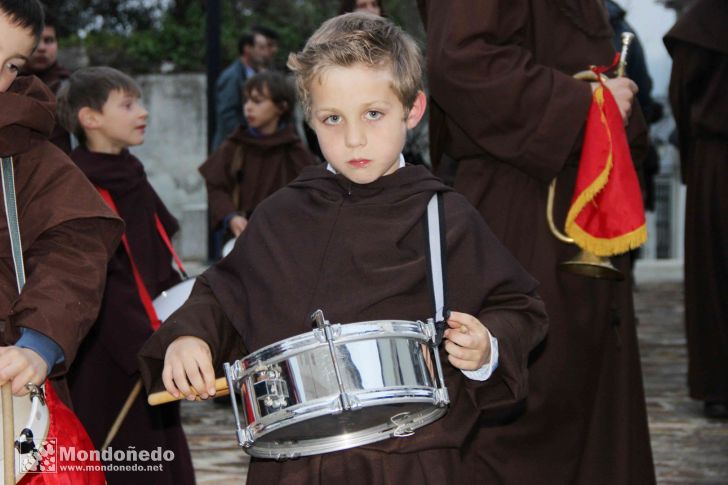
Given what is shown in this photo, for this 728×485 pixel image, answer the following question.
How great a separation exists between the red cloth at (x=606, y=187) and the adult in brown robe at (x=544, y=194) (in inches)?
2.2

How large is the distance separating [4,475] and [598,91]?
87.2 inches

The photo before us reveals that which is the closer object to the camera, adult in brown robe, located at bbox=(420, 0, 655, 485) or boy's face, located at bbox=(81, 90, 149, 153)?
adult in brown robe, located at bbox=(420, 0, 655, 485)

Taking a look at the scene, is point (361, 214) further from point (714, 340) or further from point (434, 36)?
point (714, 340)

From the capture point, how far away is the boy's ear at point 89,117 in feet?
18.0

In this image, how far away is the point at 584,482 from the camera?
4.30 m

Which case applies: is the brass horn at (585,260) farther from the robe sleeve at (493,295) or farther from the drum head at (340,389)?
A: the drum head at (340,389)

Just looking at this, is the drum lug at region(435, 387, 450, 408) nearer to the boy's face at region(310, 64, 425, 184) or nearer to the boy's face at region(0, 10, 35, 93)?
the boy's face at region(310, 64, 425, 184)

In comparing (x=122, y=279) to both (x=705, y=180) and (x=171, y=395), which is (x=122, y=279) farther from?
(x=705, y=180)

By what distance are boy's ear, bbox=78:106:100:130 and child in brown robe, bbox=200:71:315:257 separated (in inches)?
86.0

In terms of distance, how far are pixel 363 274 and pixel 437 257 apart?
0.56 feet

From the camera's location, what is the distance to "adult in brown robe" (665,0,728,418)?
6.48 metres

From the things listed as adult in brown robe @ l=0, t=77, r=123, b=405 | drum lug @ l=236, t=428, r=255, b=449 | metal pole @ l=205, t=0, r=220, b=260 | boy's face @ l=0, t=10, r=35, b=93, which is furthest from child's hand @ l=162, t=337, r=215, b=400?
metal pole @ l=205, t=0, r=220, b=260

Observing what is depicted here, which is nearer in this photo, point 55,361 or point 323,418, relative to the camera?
point 323,418

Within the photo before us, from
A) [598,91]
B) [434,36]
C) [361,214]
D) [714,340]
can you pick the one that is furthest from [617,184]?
[714,340]
